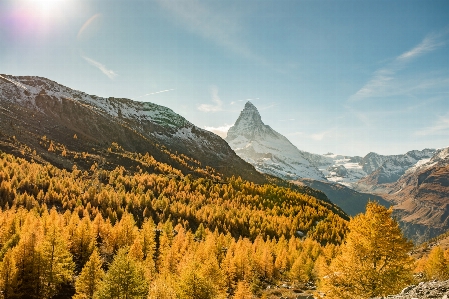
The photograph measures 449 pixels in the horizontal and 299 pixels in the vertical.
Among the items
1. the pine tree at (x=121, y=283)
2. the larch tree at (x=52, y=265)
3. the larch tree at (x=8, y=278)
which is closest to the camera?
the pine tree at (x=121, y=283)

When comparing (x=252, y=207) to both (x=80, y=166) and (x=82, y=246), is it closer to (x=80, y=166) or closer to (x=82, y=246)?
(x=80, y=166)

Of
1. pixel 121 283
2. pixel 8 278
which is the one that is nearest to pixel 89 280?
pixel 8 278

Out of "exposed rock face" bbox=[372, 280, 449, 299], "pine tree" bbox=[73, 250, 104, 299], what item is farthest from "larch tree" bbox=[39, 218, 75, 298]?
"exposed rock face" bbox=[372, 280, 449, 299]

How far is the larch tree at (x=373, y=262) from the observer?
2647 cm

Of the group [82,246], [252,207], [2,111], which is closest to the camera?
[82,246]

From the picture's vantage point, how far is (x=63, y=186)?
113m

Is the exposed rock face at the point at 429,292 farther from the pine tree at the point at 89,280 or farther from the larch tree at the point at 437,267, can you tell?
the larch tree at the point at 437,267

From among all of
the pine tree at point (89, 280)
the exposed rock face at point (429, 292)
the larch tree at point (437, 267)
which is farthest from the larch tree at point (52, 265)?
the larch tree at point (437, 267)

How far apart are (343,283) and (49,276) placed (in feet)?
132

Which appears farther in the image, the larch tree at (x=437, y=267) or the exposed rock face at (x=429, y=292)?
the larch tree at (x=437, y=267)

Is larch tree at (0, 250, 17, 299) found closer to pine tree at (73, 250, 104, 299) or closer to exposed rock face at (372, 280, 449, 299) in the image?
pine tree at (73, 250, 104, 299)

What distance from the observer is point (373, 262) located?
28.0 meters

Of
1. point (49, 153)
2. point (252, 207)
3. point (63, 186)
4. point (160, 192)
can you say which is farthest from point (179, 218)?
point (49, 153)

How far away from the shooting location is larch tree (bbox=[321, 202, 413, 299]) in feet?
86.8
